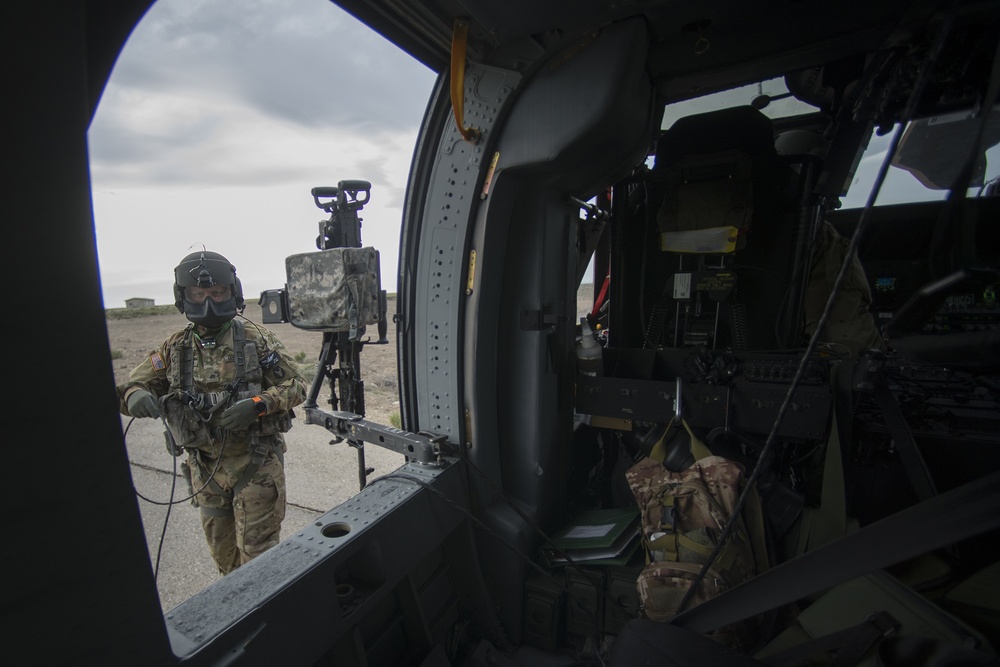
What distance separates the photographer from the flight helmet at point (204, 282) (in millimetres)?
2961

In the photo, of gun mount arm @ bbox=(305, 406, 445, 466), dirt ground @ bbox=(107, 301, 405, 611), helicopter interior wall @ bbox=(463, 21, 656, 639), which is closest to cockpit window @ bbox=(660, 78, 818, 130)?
helicopter interior wall @ bbox=(463, 21, 656, 639)

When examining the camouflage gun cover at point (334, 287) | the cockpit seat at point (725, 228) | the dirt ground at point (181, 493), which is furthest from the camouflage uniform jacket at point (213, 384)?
the cockpit seat at point (725, 228)

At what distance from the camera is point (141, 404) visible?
2766 mm

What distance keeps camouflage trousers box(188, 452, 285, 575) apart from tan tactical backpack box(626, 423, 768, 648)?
8.10 feet

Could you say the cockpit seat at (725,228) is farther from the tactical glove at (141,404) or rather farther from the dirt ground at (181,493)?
the tactical glove at (141,404)

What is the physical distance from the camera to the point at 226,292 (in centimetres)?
312

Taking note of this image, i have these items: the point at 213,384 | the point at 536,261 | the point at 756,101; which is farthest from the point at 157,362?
the point at 756,101

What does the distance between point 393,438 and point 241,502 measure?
5.62ft

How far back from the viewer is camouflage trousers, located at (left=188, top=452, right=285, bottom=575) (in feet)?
10.1

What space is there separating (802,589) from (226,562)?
3613mm

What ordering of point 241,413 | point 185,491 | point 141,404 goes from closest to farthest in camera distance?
point 141,404
point 241,413
point 185,491

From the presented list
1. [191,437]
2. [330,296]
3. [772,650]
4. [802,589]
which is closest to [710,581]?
[772,650]

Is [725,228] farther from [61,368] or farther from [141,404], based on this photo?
[141,404]

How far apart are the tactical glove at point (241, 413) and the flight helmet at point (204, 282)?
0.62m
